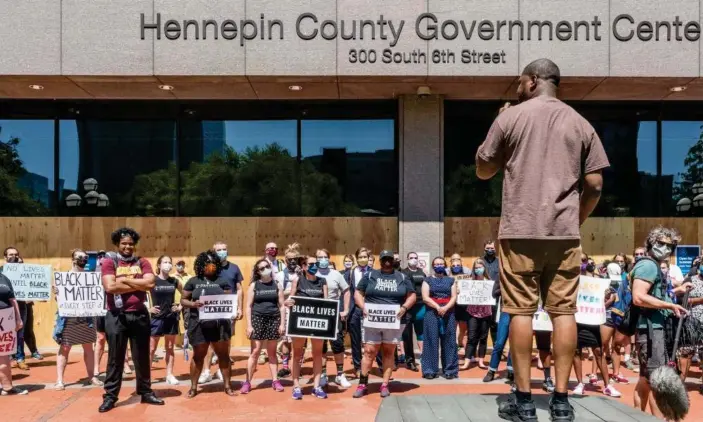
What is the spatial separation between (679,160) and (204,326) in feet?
36.0

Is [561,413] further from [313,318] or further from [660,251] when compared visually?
[313,318]

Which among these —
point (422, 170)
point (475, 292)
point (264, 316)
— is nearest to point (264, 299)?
point (264, 316)

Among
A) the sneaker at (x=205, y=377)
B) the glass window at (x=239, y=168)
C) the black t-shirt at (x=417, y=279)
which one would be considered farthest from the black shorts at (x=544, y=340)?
the glass window at (x=239, y=168)

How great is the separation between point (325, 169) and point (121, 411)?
283 inches

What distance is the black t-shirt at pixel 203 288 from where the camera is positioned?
952 cm

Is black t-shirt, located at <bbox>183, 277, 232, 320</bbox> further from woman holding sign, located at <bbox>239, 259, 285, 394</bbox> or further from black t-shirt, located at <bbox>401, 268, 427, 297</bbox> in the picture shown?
black t-shirt, located at <bbox>401, 268, 427, 297</bbox>

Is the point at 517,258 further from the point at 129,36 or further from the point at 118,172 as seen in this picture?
the point at 118,172

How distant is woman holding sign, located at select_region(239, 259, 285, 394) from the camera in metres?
9.91

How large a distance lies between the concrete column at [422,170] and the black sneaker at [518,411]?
30.3 ft

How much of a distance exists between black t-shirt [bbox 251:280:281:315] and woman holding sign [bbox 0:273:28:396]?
3.46m

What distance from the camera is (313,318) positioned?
9.55 m

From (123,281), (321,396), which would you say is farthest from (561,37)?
(123,281)

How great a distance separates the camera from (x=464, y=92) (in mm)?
13219

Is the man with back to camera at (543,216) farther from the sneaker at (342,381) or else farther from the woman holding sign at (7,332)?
the woman holding sign at (7,332)
